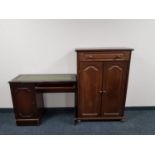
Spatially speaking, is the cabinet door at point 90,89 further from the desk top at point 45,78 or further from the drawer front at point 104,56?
the desk top at point 45,78

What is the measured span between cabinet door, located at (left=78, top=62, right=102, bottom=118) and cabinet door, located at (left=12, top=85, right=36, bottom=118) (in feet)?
2.69

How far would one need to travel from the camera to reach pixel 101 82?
2.25 metres

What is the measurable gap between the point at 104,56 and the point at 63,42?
33.0 inches

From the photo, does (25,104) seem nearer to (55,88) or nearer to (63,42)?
(55,88)

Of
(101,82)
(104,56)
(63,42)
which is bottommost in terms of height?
(101,82)

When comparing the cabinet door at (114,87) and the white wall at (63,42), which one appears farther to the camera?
the white wall at (63,42)

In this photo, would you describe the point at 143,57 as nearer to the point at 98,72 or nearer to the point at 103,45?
the point at 103,45

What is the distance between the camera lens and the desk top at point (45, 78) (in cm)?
228

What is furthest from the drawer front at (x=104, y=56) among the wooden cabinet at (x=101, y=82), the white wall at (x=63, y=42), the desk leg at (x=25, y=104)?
the desk leg at (x=25, y=104)

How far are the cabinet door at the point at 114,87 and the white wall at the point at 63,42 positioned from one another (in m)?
0.50

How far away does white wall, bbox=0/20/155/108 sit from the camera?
7.79 feet

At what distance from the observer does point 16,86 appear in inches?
85.9

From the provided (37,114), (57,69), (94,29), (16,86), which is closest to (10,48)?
(16,86)

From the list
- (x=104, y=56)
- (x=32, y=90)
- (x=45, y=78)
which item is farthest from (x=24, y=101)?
(x=104, y=56)
